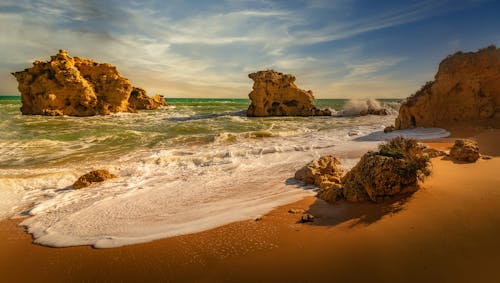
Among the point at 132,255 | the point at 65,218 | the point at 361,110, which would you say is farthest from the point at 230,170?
the point at 361,110

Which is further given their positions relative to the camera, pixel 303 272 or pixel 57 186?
pixel 57 186

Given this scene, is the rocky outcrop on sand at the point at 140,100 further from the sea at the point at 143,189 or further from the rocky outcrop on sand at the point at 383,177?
the rocky outcrop on sand at the point at 383,177

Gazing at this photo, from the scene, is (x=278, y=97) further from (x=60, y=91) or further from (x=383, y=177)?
(x=383, y=177)

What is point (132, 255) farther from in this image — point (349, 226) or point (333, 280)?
point (349, 226)

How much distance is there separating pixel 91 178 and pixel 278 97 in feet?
95.1

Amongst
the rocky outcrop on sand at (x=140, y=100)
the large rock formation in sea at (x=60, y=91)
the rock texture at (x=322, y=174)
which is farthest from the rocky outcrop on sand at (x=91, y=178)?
the rocky outcrop on sand at (x=140, y=100)

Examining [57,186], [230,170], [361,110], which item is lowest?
[57,186]

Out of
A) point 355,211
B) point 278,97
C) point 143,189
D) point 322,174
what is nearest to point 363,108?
point 278,97

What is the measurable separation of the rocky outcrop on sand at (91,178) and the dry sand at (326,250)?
95.5 inches

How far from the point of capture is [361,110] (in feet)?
105

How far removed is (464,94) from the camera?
1089 cm

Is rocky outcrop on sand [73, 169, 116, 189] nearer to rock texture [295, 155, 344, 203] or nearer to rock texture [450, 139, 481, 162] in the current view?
rock texture [295, 155, 344, 203]

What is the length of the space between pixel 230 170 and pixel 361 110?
28257 millimetres

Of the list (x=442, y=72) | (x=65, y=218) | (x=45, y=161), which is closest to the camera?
(x=65, y=218)
